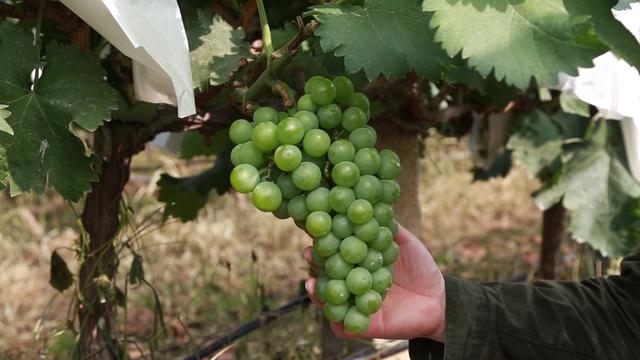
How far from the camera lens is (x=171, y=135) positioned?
1.99 metres

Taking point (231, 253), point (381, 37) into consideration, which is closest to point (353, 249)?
point (381, 37)

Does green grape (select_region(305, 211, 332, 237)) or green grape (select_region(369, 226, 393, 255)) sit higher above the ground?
green grape (select_region(305, 211, 332, 237))

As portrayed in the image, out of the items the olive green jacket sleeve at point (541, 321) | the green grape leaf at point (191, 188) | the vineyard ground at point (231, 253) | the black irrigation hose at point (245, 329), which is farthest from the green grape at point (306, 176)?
the vineyard ground at point (231, 253)

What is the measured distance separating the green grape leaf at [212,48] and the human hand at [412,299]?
A: 329mm

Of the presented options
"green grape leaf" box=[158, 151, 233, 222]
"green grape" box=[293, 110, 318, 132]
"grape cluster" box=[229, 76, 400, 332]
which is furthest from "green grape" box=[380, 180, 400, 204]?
"green grape leaf" box=[158, 151, 233, 222]

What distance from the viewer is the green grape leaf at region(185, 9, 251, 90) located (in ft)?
4.02

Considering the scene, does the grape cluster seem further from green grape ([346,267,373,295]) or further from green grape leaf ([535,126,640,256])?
green grape leaf ([535,126,640,256])

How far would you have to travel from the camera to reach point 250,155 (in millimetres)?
995

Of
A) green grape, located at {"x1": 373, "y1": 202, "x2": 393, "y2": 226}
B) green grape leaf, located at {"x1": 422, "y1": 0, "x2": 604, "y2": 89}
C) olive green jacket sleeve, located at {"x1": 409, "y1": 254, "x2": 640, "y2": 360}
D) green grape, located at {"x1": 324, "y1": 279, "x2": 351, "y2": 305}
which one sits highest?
green grape leaf, located at {"x1": 422, "y1": 0, "x2": 604, "y2": 89}

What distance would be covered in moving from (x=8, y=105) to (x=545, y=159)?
54.7 inches

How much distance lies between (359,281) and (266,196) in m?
0.14

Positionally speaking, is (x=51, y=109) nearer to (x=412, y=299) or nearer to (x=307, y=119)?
(x=307, y=119)

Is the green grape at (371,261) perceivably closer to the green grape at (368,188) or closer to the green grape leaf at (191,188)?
the green grape at (368,188)

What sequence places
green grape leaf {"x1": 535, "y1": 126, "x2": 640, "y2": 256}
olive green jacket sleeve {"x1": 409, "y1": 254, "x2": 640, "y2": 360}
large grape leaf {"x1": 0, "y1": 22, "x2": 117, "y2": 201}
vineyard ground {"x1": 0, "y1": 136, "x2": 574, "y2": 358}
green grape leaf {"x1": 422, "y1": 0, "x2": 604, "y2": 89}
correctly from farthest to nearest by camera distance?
vineyard ground {"x1": 0, "y1": 136, "x2": 574, "y2": 358} → green grape leaf {"x1": 535, "y1": 126, "x2": 640, "y2": 256} → olive green jacket sleeve {"x1": 409, "y1": 254, "x2": 640, "y2": 360} → large grape leaf {"x1": 0, "y1": 22, "x2": 117, "y2": 201} → green grape leaf {"x1": 422, "y1": 0, "x2": 604, "y2": 89}
